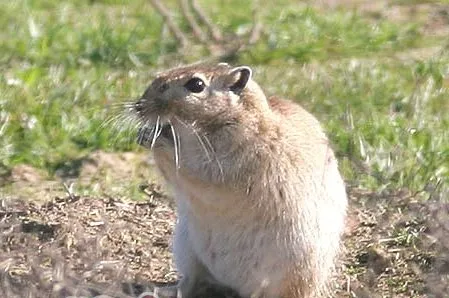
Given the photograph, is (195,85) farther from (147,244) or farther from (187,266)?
(147,244)

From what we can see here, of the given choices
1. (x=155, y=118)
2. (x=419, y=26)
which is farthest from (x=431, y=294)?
(x=419, y=26)

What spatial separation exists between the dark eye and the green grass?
48.3 inches

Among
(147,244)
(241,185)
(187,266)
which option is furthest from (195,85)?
(147,244)

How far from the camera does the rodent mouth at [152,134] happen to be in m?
5.18

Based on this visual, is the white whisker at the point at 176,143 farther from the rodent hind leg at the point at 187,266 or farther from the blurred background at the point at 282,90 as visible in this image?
the blurred background at the point at 282,90

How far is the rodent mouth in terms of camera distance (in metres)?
5.18

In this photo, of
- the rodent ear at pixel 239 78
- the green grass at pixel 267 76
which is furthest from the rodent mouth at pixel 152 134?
the green grass at pixel 267 76

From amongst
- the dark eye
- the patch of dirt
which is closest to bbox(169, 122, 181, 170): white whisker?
the dark eye

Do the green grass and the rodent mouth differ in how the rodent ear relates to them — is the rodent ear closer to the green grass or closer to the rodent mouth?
the rodent mouth

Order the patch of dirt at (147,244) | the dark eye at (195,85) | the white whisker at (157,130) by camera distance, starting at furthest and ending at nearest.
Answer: the dark eye at (195,85), the white whisker at (157,130), the patch of dirt at (147,244)

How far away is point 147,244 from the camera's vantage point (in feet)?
19.3

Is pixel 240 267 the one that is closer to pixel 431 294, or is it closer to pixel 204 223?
pixel 204 223

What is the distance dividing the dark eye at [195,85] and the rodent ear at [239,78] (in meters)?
0.12

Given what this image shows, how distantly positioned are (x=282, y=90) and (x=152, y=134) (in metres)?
2.73
